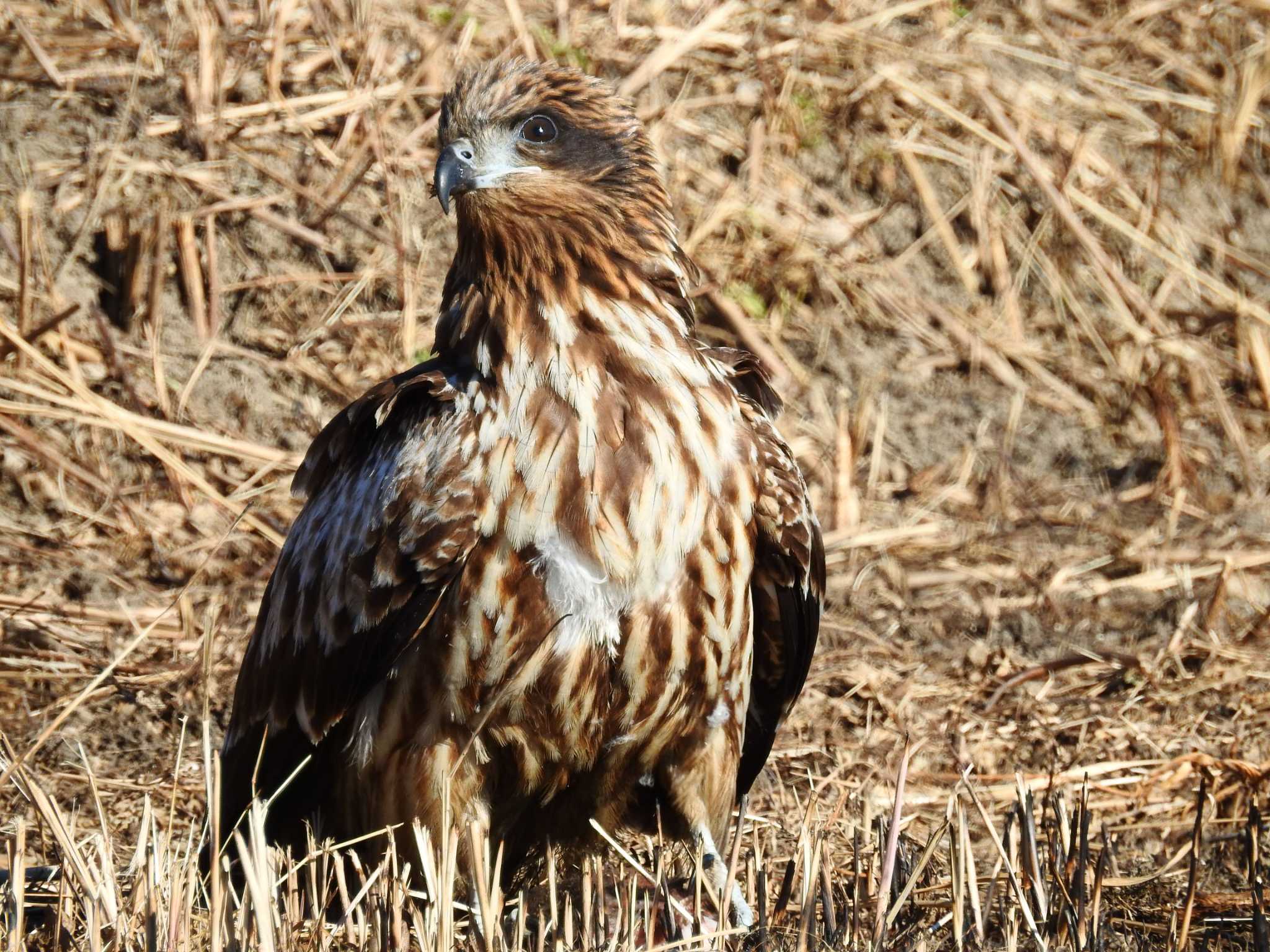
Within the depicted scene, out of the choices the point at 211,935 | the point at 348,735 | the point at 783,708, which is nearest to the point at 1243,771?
the point at 783,708

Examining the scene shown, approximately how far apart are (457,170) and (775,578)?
45.9 inches

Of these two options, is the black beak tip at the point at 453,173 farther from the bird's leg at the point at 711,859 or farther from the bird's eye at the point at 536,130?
the bird's leg at the point at 711,859

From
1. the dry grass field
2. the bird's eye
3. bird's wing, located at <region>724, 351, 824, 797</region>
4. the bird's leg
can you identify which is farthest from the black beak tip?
the bird's leg

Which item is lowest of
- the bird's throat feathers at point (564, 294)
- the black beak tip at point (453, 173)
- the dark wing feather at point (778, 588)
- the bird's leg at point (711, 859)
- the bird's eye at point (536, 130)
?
the bird's leg at point (711, 859)

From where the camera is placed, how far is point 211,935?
263 cm

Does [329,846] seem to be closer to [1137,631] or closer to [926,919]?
[926,919]

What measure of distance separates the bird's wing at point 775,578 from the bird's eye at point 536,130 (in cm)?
67

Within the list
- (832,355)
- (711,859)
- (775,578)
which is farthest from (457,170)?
(832,355)

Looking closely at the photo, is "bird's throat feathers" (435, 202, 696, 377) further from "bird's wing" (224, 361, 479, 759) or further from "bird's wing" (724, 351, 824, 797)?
"bird's wing" (724, 351, 824, 797)

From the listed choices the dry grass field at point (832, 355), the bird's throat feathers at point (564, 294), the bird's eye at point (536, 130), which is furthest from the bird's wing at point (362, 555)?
the bird's eye at point (536, 130)

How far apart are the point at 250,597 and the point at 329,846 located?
8.86 feet

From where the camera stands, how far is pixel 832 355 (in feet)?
23.2

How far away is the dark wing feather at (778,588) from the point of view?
3.70m

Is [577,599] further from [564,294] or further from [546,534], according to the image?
[564,294]
